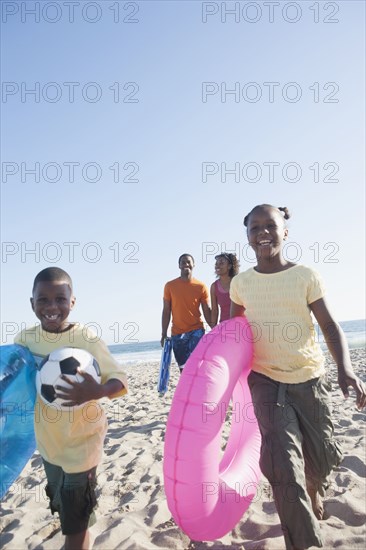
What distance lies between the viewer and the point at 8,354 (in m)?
2.79

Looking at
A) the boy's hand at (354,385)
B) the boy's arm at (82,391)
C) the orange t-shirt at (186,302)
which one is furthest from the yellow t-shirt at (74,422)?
the orange t-shirt at (186,302)

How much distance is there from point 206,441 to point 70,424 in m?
0.79

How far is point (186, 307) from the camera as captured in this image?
23.4ft

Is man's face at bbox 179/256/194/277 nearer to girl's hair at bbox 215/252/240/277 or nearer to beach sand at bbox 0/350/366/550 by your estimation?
girl's hair at bbox 215/252/240/277

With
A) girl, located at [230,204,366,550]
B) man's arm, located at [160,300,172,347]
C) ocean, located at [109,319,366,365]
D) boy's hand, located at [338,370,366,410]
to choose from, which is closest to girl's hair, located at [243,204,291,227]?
girl, located at [230,204,366,550]

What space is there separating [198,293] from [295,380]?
4.16m

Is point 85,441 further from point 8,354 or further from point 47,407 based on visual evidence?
point 8,354

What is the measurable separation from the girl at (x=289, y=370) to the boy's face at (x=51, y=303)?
1.28 meters

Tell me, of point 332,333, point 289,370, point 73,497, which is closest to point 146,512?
point 73,497

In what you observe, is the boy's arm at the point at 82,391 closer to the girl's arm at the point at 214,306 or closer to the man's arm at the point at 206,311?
the girl's arm at the point at 214,306

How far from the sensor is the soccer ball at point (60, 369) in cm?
258

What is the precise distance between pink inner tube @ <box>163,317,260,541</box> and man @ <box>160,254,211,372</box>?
3.80 metres

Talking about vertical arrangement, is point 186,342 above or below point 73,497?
above

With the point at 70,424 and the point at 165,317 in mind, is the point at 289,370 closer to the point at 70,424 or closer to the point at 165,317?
the point at 70,424
